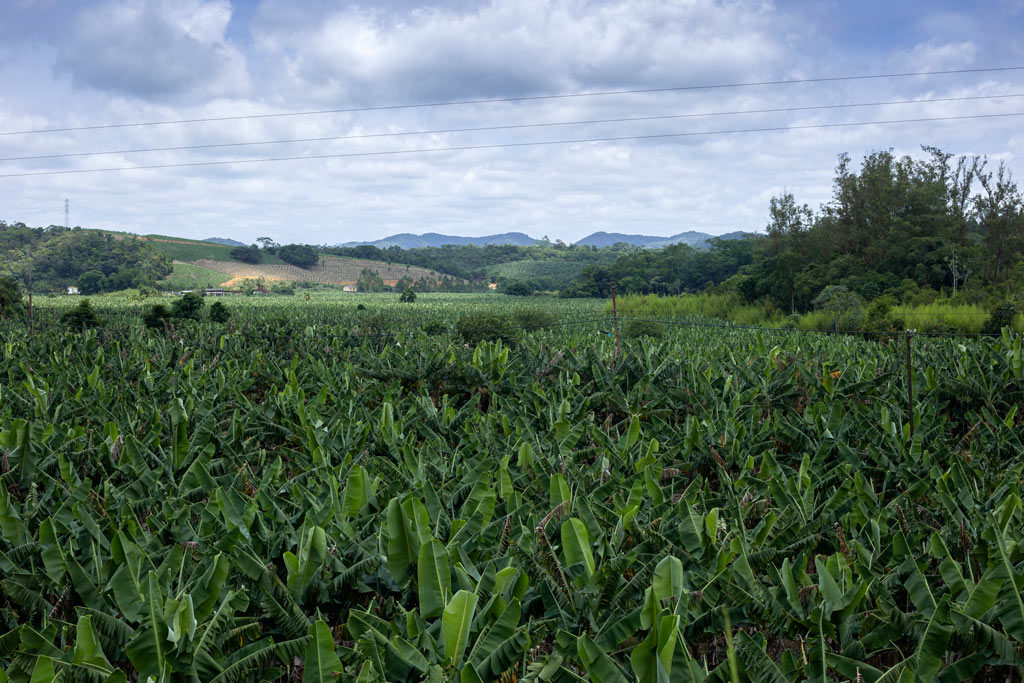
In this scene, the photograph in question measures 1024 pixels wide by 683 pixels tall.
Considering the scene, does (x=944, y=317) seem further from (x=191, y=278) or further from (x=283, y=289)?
(x=191, y=278)

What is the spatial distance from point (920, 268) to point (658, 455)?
151 ft

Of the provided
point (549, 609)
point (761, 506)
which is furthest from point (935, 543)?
point (549, 609)

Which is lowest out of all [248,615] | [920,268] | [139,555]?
[248,615]

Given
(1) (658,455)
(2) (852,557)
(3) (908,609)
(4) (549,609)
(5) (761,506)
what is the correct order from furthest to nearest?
(1) (658,455) → (5) (761,506) → (2) (852,557) → (3) (908,609) → (4) (549,609)

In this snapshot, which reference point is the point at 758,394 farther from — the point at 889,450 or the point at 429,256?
the point at 429,256

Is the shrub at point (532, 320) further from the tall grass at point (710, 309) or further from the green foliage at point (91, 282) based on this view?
the green foliage at point (91, 282)

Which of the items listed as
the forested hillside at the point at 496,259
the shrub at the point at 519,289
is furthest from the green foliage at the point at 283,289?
the forested hillside at the point at 496,259

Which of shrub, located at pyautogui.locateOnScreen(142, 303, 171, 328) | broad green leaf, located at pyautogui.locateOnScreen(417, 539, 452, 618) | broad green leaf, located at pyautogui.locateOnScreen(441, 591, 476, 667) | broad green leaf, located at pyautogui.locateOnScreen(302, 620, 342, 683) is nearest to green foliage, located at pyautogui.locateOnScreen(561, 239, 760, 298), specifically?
shrub, located at pyautogui.locateOnScreen(142, 303, 171, 328)

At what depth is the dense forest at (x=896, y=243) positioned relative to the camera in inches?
1652

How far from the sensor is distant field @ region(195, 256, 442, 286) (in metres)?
136

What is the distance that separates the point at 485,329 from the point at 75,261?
105343 millimetres

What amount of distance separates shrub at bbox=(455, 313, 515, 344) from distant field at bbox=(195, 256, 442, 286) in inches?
4556

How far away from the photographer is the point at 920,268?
43906 mm

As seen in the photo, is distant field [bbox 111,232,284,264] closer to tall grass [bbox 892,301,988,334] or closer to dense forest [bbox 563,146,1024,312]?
dense forest [bbox 563,146,1024,312]
